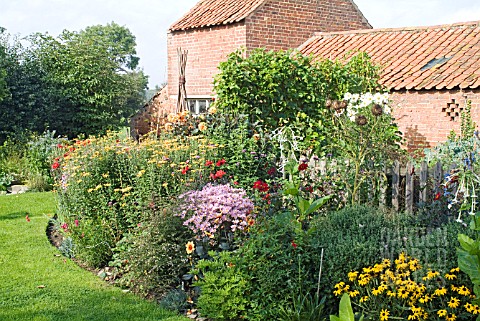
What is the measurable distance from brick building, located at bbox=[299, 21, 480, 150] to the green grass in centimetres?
666

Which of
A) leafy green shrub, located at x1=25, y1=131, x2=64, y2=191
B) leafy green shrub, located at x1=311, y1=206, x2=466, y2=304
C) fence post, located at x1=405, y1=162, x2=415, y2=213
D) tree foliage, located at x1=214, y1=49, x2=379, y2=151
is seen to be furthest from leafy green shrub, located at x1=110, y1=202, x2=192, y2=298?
leafy green shrub, located at x1=25, y1=131, x2=64, y2=191

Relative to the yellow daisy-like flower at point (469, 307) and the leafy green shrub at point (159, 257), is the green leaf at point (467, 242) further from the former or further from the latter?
the leafy green shrub at point (159, 257)

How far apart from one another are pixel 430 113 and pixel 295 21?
17.4 ft

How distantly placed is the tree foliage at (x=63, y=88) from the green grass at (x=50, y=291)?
34.4 feet

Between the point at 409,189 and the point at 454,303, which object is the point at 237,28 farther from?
the point at 454,303

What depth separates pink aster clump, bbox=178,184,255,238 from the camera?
5.90m

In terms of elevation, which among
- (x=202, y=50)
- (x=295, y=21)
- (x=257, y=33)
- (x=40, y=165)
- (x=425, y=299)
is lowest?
(x=425, y=299)

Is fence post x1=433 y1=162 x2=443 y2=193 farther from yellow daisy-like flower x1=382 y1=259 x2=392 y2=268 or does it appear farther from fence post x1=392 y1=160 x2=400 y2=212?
yellow daisy-like flower x1=382 y1=259 x2=392 y2=268

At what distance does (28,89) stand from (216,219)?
1470 cm

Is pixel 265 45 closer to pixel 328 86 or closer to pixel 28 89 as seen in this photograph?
pixel 328 86

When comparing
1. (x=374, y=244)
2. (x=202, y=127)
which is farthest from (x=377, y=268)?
(x=202, y=127)

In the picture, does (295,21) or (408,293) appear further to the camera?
(295,21)

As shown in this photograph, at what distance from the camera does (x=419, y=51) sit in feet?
44.9

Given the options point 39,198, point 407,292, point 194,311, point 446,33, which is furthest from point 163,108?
point 407,292
